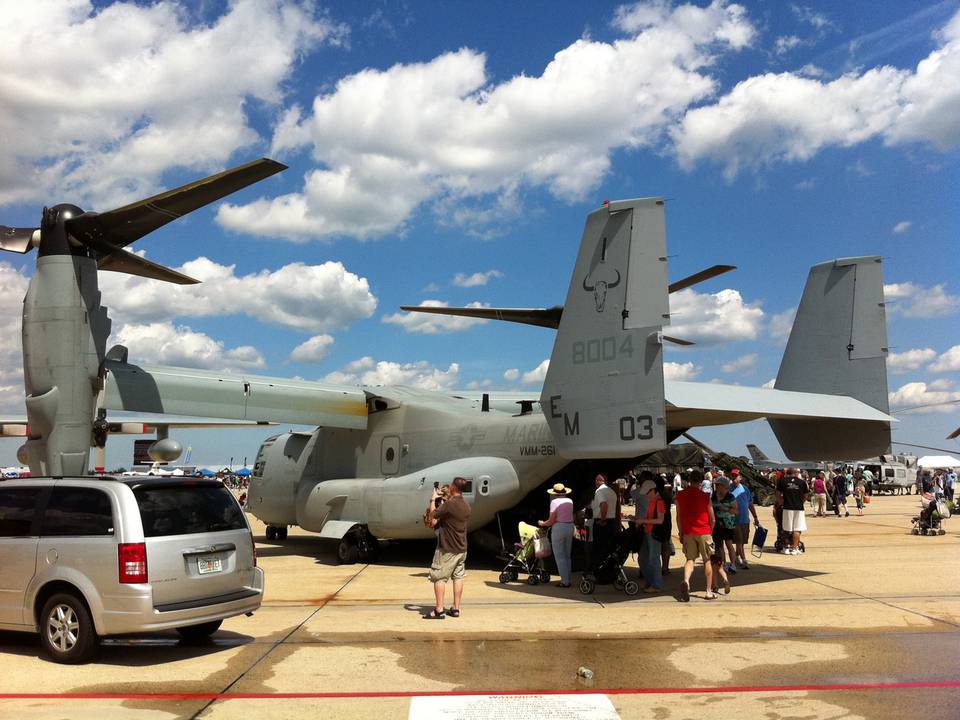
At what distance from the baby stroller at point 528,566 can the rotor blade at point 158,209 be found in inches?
263

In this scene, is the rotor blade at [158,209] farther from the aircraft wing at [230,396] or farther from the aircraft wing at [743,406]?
the aircraft wing at [743,406]

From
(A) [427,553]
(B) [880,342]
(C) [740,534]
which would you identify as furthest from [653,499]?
(A) [427,553]

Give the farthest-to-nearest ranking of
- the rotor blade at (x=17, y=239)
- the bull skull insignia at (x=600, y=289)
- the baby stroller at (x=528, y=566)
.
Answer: the baby stroller at (x=528, y=566)
the rotor blade at (x=17, y=239)
the bull skull insignia at (x=600, y=289)

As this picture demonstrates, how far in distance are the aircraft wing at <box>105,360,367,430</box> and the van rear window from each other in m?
5.30

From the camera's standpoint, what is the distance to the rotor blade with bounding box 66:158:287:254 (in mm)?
10004

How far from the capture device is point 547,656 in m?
7.21

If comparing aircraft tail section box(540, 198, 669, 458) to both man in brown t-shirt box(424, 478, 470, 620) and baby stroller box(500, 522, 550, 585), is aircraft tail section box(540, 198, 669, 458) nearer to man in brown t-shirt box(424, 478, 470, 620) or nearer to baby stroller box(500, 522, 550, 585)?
baby stroller box(500, 522, 550, 585)

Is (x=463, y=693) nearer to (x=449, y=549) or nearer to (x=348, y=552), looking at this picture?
(x=449, y=549)

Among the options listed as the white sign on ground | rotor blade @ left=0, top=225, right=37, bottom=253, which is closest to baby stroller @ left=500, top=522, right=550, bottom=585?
the white sign on ground

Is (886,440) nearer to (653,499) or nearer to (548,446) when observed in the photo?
(653,499)

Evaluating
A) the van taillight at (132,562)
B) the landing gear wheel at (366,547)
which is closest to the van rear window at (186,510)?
the van taillight at (132,562)

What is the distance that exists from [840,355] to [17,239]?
13316 millimetres

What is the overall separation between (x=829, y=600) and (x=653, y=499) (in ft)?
8.33

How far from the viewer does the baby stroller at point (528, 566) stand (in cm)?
1196
